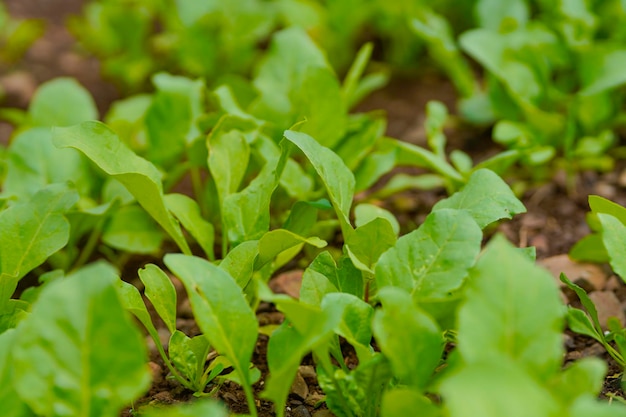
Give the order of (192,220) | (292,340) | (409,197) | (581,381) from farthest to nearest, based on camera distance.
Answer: (409,197), (192,220), (292,340), (581,381)

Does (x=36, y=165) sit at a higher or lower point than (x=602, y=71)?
higher

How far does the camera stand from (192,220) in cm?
147

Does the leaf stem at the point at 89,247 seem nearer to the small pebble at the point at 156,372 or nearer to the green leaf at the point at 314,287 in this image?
the small pebble at the point at 156,372

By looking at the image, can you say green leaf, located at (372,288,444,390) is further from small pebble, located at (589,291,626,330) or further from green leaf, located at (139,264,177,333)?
small pebble, located at (589,291,626,330)

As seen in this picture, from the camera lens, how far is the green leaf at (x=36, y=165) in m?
1.62

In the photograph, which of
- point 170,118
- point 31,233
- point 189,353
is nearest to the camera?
point 189,353

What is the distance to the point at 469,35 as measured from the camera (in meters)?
1.90

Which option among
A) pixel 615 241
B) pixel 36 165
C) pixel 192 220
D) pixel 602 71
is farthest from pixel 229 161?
pixel 602 71

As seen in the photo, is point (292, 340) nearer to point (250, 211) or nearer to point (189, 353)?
point (189, 353)

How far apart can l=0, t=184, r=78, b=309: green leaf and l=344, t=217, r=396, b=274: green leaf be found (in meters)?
0.50

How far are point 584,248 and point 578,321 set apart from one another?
32cm

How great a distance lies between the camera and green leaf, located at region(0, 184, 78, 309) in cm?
131

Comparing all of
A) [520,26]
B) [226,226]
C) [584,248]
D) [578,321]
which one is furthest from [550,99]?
[226,226]

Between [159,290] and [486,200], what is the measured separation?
1.83 feet
